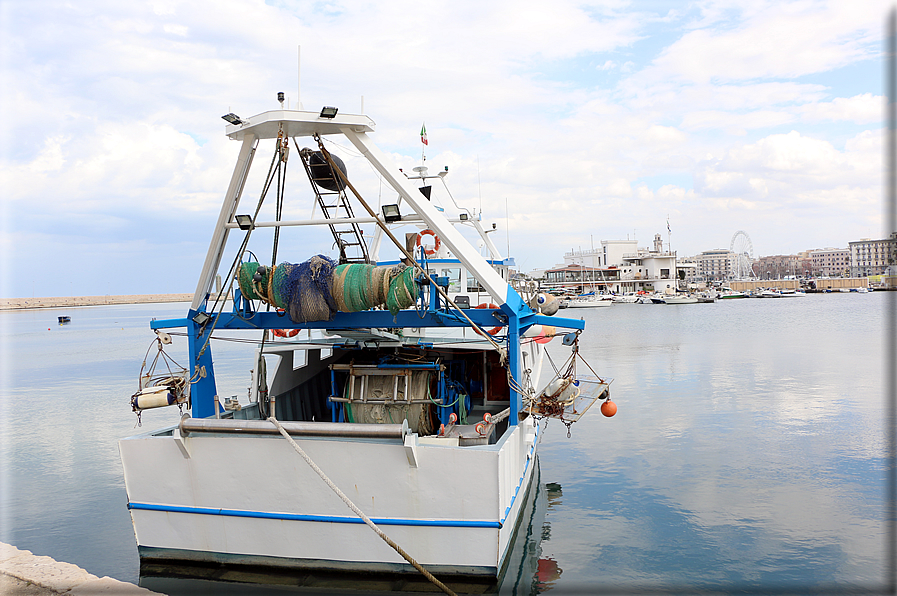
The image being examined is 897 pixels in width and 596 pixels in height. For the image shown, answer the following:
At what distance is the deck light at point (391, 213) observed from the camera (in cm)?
670

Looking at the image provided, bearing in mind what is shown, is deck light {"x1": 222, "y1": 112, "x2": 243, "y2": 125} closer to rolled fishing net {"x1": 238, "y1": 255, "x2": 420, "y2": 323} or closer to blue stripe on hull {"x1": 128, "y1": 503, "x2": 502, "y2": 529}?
rolled fishing net {"x1": 238, "y1": 255, "x2": 420, "y2": 323}

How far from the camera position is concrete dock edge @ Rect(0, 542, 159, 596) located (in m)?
6.18

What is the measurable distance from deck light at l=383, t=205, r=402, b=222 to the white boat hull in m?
2.46

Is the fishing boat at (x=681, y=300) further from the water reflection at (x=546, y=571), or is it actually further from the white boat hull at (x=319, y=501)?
the white boat hull at (x=319, y=501)

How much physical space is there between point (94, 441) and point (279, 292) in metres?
11.8

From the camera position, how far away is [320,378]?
10.3 metres

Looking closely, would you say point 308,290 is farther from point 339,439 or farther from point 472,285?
point 472,285

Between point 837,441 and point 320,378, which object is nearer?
point 320,378

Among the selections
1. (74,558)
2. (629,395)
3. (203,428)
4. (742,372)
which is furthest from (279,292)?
(742,372)

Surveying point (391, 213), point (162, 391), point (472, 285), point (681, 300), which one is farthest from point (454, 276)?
point (681, 300)

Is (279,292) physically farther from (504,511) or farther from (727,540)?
(727,540)

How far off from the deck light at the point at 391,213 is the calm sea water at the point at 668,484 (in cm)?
460

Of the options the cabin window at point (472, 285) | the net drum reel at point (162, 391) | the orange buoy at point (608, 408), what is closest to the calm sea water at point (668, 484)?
the orange buoy at point (608, 408)

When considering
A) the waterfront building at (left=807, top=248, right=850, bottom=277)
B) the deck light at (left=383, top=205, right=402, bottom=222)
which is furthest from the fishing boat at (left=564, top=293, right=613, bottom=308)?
the waterfront building at (left=807, top=248, right=850, bottom=277)
